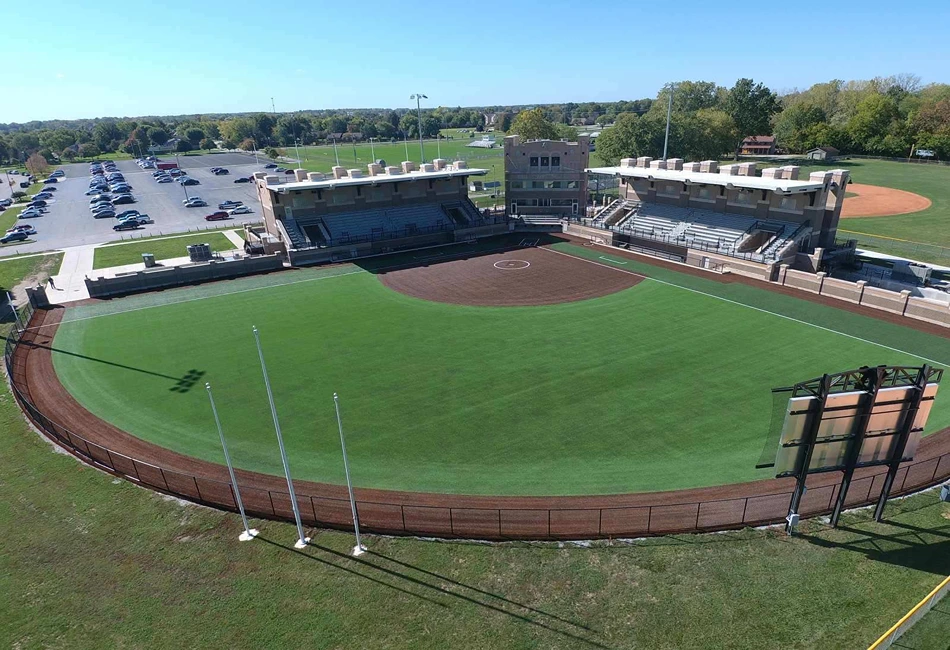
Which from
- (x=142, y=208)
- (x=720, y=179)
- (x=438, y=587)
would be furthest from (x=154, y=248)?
(x=720, y=179)

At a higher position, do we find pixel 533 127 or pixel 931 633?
pixel 533 127

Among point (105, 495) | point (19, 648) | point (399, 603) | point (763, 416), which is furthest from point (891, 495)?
point (105, 495)

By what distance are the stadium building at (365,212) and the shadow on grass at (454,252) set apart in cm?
182

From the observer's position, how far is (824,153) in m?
128

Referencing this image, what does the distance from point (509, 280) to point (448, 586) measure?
1309 inches

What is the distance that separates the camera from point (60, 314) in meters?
41.4

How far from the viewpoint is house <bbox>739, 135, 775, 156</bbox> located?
485 ft

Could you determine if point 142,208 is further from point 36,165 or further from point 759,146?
point 759,146

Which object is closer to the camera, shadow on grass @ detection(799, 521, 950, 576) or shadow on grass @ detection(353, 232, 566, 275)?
shadow on grass @ detection(799, 521, 950, 576)

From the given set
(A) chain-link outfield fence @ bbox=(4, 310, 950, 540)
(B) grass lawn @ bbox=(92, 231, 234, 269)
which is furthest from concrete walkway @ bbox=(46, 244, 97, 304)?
(A) chain-link outfield fence @ bbox=(4, 310, 950, 540)

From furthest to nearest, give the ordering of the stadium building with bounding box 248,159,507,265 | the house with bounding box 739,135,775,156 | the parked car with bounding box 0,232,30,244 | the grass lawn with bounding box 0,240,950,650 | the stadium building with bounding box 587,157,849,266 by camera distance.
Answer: the house with bounding box 739,135,775,156
the parked car with bounding box 0,232,30,244
the stadium building with bounding box 248,159,507,265
the stadium building with bounding box 587,157,849,266
the grass lawn with bounding box 0,240,950,650

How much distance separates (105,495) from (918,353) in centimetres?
4345

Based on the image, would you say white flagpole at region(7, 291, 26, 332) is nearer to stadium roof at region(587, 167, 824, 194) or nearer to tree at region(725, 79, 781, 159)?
stadium roof at region(587, 167, 824, 194)

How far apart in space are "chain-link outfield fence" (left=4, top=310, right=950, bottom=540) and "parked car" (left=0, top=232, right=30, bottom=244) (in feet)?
210
